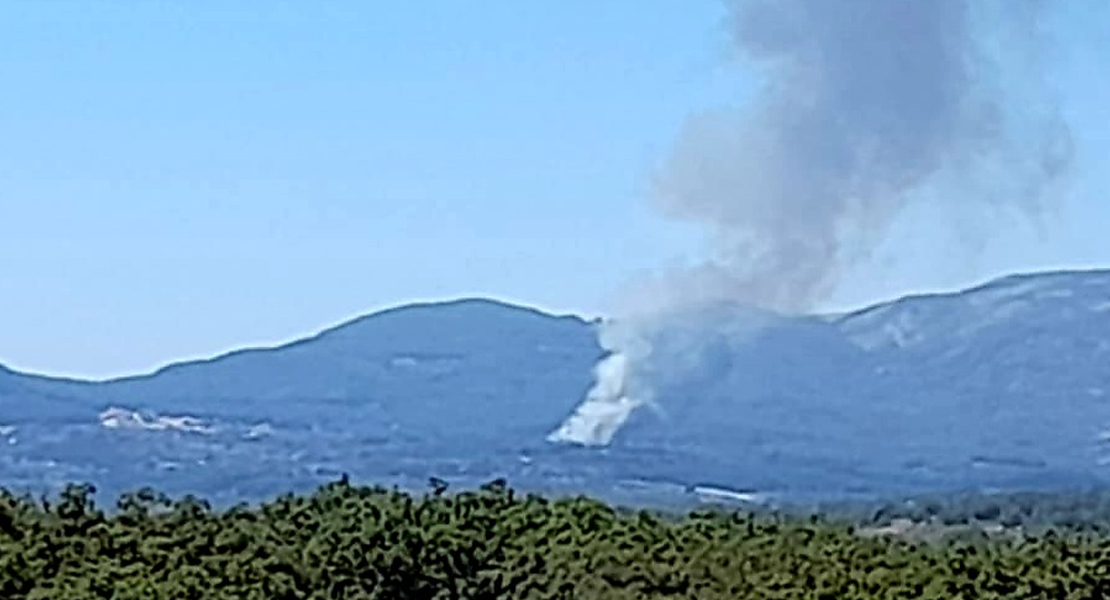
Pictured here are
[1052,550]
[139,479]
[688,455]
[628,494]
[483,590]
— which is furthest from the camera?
[688,455]

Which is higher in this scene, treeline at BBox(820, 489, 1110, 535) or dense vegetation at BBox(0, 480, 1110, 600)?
treeline at BBox(820, 489, 1110, 535)

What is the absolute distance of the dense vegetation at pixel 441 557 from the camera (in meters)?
35.4

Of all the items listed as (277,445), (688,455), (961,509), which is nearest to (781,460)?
(688,455)

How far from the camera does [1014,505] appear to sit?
94.7 metres

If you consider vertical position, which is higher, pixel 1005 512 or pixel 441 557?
pixel 1005 512

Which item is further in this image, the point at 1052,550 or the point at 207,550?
the point at 1052,550

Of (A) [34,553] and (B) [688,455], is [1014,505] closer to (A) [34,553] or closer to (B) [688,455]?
(A) [34,553]

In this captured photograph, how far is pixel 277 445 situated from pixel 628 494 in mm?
53481

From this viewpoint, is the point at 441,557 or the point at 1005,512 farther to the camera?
the point at 1005,512

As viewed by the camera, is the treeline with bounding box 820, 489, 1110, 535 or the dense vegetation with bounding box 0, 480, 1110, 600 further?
the treeline with bounding box 820, 489, 1110, 535

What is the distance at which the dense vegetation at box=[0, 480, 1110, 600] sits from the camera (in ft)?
116

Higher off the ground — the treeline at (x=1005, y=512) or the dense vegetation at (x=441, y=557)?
the treeline at (x=1005, y=512)

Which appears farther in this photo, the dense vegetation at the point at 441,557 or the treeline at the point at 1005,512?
the treeline at the point at 1005,512

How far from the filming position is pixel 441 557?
128 ft
